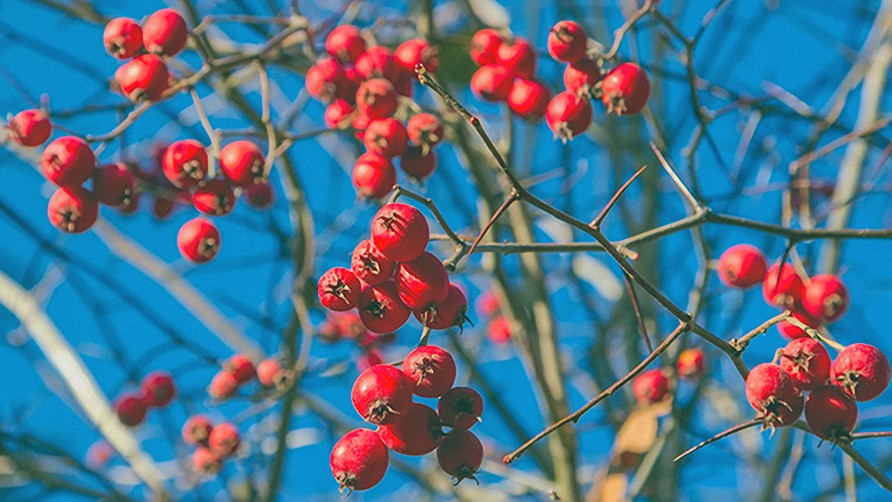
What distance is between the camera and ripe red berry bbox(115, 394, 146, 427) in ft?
13.2

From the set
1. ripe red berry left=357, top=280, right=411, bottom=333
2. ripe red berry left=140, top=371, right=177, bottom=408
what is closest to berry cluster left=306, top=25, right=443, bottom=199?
ripe red berry left=357, top=280, right=411, bottom=333

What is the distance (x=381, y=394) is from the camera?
74.7 inches

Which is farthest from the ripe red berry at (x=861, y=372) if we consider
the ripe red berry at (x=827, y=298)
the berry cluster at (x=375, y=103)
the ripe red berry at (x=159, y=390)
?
the ripe red berry at (x=159, y=390)

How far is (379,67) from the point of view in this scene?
2961 mm

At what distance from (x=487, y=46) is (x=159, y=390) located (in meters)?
2.00

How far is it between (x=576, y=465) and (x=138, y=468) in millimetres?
1890

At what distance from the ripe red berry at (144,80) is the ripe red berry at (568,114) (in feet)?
3.47

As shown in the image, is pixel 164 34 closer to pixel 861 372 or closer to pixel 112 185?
pixel 112 185

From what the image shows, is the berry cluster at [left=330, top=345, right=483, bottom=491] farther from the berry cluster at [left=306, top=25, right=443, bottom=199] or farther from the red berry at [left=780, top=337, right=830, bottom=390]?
the berry cluster at [left=306, top=25, right=443, bottom=199]

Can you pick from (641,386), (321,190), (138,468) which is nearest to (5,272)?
(138,468)

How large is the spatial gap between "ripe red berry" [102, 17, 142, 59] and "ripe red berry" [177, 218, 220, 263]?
52cm

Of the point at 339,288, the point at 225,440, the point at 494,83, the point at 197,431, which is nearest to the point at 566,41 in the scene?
the point at 494,83

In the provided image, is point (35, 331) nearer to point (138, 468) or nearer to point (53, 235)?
point (53, 235)

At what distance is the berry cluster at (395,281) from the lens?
6.23 ft
